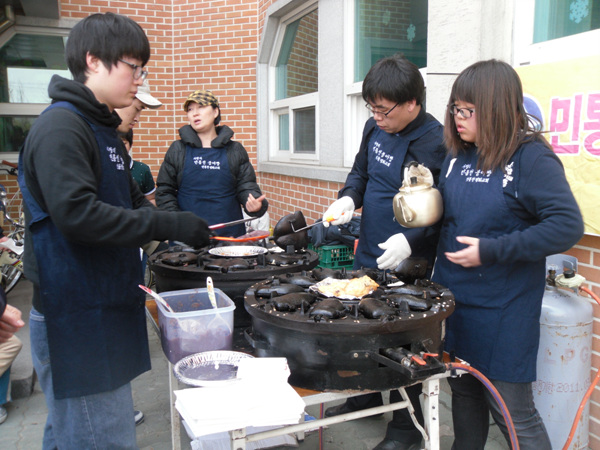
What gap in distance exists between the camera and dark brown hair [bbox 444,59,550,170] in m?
1.94

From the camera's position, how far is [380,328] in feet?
5.13

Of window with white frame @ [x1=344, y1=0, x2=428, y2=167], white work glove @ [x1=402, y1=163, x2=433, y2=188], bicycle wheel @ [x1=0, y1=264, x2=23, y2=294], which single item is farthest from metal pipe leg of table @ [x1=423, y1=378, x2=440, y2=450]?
bicycle wheel @ [x1=0, y1=264, x2=23, y2=294]

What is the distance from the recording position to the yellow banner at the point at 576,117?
8.04 ft

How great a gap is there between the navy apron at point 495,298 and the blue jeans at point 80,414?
1357 mm

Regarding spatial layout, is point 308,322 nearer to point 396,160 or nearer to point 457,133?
point 457,133

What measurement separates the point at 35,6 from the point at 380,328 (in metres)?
6.95

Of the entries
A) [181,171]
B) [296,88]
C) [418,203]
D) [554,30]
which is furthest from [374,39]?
[418,203]

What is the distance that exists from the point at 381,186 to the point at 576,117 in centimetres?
102

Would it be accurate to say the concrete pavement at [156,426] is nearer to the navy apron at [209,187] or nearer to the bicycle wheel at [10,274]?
the navy apron at [209,187]

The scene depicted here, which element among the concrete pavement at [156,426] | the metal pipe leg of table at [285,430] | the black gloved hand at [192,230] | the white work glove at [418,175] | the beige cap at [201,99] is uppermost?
the beige cap at [201,99]

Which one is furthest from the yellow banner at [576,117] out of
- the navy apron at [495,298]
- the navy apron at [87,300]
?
the navy apron at [87,300]

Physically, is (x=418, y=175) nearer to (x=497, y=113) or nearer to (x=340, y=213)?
(x=497, y=113)

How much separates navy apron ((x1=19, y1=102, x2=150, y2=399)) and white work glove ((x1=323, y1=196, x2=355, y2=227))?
112 cm

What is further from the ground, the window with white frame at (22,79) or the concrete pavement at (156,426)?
the window with white frame at (22,79)
